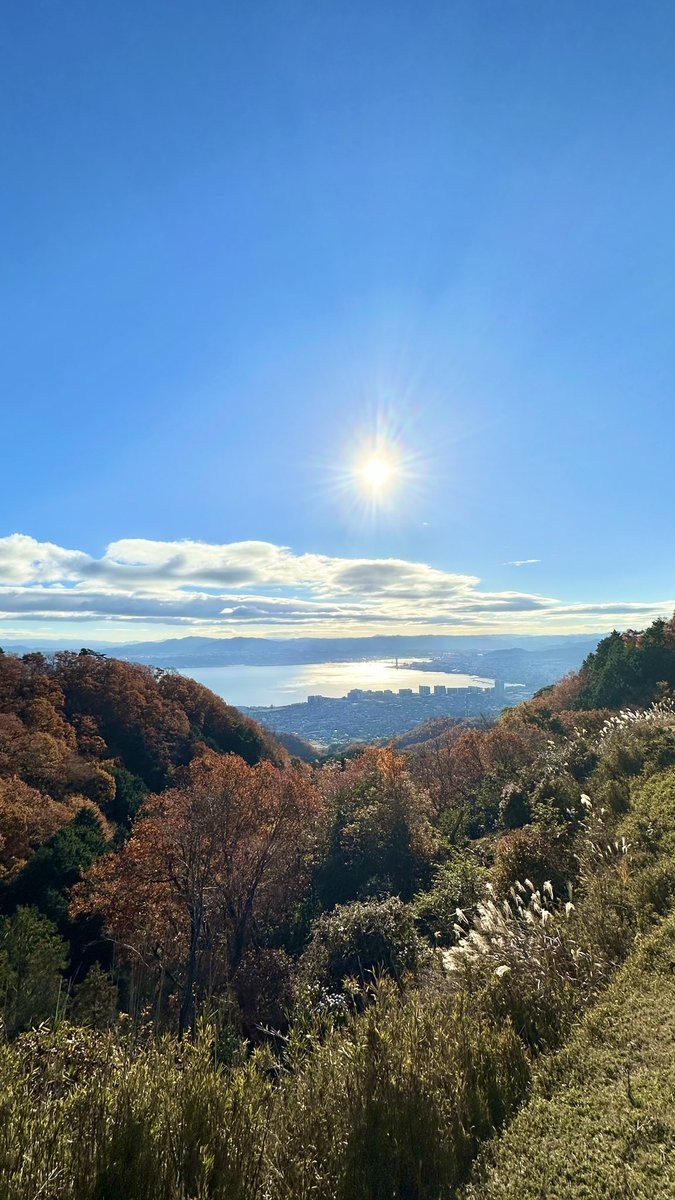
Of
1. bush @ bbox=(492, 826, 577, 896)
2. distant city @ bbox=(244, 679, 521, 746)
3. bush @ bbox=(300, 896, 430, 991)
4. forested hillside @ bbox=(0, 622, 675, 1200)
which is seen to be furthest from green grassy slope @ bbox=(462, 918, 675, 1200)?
distant city @ bbox=(244, 679, 521, 746)

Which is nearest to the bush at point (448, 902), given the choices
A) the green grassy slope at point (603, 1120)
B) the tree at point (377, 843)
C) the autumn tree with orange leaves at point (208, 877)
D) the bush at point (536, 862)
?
the bush at point (536, 862)

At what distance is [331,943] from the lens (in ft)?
36.2

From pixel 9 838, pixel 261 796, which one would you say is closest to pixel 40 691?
pixel 9 838

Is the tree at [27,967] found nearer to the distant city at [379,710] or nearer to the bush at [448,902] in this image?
the bush at [448,902]

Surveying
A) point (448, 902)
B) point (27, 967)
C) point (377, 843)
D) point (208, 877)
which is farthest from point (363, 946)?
point (27, 967)

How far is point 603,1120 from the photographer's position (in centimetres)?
288

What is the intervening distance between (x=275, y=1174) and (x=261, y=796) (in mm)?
14756

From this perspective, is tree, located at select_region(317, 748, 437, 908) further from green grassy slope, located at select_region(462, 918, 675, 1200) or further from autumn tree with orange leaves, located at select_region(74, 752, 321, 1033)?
green grassy slope, located at select_region(462, 918, 675, 1200)

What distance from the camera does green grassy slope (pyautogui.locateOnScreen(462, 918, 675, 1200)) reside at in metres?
2.56

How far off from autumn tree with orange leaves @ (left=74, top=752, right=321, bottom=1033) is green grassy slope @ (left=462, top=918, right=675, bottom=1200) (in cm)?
1088

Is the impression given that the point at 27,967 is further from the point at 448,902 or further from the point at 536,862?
the point at 536,862

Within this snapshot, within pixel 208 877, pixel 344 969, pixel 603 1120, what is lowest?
pixel 208 877

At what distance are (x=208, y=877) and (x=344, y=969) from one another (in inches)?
217

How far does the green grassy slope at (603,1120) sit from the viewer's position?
8.39ft
